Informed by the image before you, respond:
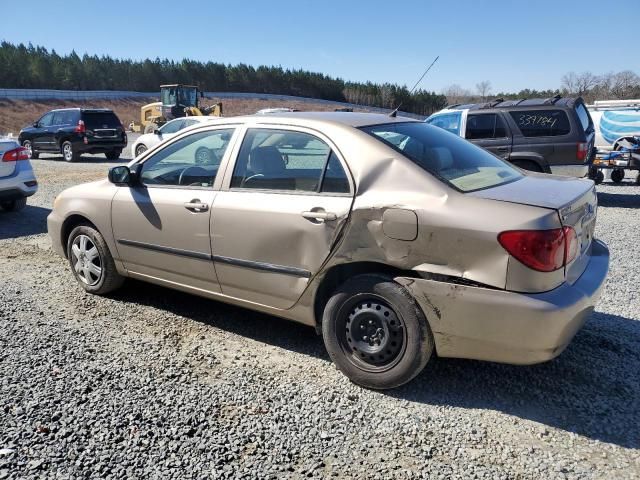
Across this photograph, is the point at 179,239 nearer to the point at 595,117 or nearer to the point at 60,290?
the point at 60,290

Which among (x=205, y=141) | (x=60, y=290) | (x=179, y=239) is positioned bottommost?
(x=60, y=290)

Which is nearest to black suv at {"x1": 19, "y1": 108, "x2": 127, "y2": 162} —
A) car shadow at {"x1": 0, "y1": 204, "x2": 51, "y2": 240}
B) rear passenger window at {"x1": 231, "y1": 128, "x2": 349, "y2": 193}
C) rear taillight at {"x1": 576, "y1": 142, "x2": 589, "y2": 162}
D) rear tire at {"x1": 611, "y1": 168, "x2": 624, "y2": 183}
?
car shadow at {"x1": 0, "y1": 204, "x2": 51, "y2": 240}

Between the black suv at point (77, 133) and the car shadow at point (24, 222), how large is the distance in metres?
9.29

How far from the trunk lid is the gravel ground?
2.71 ft

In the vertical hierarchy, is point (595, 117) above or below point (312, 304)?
above

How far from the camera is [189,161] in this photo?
4.11 m

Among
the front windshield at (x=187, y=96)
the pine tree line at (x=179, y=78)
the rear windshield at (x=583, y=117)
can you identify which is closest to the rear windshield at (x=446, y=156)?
the rear windshield at (x=583, y=117)

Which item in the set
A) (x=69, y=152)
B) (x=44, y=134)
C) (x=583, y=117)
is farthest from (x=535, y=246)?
(x=44, y=134)

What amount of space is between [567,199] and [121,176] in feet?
10.9

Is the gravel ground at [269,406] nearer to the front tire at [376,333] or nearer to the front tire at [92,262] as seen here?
the front tire at [376,333]

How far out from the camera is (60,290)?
16.3 feet

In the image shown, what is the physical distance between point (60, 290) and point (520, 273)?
420cm

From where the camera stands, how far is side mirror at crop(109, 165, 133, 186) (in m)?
4.23

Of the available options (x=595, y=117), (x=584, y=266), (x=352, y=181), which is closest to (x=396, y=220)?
(x=352, y=181)
